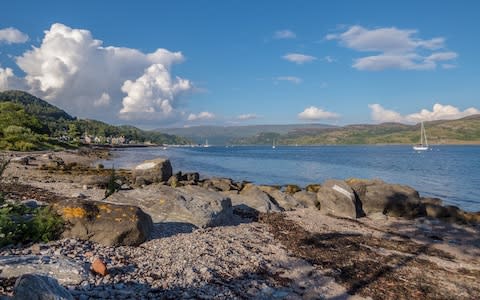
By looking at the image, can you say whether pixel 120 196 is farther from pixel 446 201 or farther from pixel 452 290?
pixel 446 201

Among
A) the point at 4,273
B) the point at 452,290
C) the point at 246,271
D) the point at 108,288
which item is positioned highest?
the point at 4,273

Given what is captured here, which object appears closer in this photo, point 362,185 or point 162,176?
point 362,185

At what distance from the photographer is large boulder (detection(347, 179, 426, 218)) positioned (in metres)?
23.1

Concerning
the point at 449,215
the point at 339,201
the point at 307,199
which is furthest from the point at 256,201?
the point at 449,215

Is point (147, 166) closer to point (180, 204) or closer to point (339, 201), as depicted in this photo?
point (339, 201)

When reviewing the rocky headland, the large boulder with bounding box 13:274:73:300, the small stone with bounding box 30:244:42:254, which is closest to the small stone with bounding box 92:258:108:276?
the rocky headland

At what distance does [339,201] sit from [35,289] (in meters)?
19.6

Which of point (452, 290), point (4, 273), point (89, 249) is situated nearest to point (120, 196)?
Answer: point (89, 249)

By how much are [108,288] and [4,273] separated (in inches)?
68.3

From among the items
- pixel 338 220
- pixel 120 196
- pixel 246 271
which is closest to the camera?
pixel 246 271

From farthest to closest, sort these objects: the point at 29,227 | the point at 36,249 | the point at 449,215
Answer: the point at 449,215, the point at 29,227, the point at 36,249

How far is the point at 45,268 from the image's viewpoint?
6.91 metres

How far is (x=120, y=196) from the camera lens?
13.8 meters

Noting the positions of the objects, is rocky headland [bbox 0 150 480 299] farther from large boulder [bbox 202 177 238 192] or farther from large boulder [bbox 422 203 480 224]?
large boulder [bbox 202 177 238 192]
